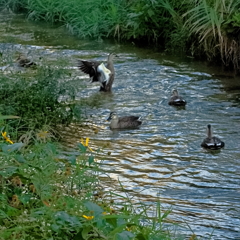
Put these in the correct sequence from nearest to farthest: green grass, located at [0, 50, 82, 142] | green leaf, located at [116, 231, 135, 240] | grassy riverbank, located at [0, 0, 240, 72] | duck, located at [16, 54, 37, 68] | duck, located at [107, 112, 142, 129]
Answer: green leaf, located at [116, 231, 135, 240] < green grass, located at [0, 50, 82, 142] < duck, located at [107, 112, 142, 129] < grassy riverbank, located at [0, 0, 240, 72] < duck, located at [16, 54, 37, 68]

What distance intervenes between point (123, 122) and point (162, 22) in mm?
5243

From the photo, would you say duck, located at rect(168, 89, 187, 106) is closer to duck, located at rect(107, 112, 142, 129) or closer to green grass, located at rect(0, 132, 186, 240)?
duck, located at rect(107, 112, 142, 129)

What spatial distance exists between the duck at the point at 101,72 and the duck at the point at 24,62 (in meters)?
0.95

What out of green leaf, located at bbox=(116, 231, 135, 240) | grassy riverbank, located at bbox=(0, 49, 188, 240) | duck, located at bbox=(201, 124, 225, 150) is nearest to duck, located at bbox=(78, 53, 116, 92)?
duck, located at bbox=(201, 124, 225, 150)

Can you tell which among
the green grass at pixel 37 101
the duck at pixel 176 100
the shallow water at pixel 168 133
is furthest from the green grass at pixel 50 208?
the duck at pixel 176 100

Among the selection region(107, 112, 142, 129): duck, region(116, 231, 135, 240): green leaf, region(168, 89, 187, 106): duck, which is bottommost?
region(107, 112, 142, 129): duck

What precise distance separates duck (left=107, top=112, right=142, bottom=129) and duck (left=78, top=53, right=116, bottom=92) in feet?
6.29

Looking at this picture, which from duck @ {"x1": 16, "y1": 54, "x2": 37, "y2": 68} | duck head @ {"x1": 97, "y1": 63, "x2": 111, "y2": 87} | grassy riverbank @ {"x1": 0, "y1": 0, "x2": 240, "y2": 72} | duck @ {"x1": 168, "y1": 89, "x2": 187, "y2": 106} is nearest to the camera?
duck @ {"x1": 168, "y1": 89, "x2": 187, "y2": 106}

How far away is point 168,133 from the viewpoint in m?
8.64

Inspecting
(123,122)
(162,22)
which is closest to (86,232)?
(123,122)

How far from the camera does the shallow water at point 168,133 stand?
629cm

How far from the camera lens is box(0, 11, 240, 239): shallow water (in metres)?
6.29

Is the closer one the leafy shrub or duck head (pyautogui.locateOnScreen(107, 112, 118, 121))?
the leafy shrub

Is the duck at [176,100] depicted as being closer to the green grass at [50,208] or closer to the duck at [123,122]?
the duck at [123,122]
